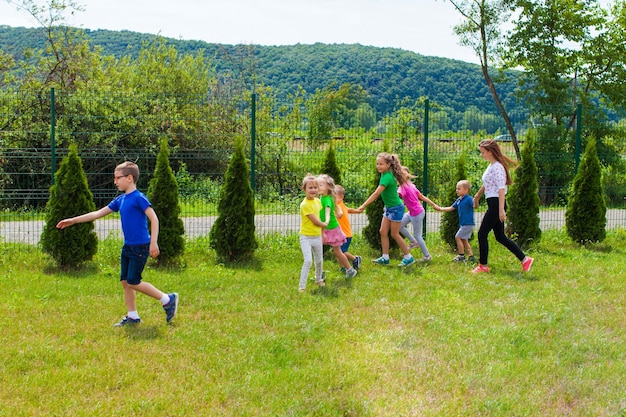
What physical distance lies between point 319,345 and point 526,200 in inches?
269

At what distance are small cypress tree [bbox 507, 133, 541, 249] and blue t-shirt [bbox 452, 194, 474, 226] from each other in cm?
161

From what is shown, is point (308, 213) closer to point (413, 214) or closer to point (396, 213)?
point (396, 213)

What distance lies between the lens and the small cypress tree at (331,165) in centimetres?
1152

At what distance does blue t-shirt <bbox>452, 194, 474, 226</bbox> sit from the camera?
1056cm

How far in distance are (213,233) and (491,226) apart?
4170mm

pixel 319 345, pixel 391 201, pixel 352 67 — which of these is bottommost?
pixel 319 345

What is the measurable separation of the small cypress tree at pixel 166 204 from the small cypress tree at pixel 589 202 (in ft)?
23.3

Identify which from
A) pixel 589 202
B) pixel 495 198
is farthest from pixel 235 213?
pixel 589 202

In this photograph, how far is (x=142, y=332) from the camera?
6.51 metres

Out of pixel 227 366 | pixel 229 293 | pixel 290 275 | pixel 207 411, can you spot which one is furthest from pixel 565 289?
pixel 207 411

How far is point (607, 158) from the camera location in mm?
16422

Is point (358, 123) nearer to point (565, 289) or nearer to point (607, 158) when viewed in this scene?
point (565, 289)

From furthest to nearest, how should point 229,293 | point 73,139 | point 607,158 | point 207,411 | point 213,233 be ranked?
point 607,158 < point 73,139 < point 213,233 < point 229,293 < point 207,411

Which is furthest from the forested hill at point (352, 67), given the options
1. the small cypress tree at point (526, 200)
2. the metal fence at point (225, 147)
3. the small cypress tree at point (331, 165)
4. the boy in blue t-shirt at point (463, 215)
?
the boy in blue t-shirt at point (463, 215)
